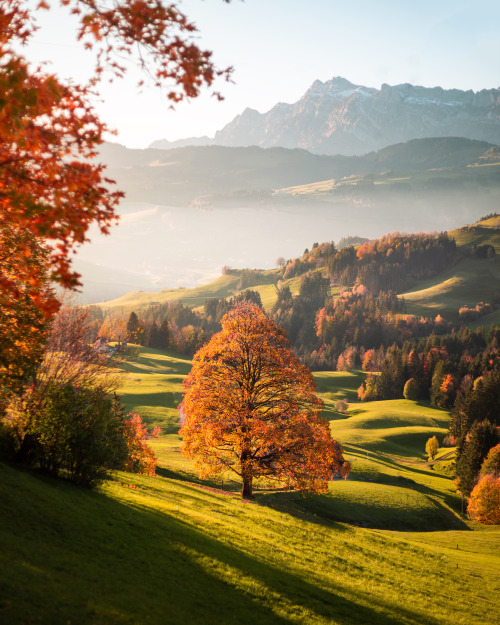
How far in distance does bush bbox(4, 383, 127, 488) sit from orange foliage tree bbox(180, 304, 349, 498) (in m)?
12.0

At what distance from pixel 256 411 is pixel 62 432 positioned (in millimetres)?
16763

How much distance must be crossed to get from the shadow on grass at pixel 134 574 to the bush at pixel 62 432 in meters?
1.22

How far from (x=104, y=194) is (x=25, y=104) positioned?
2.09m

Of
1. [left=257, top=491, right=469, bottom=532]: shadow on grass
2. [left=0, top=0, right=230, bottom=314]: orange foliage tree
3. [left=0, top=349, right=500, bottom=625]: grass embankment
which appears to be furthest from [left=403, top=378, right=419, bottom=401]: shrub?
[left=0, top=0, right=230, bottom=314]: orange foliage tree

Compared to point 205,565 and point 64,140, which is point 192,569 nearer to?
point 205,565

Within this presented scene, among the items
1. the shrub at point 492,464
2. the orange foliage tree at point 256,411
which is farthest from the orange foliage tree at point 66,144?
the shrub at point 492,464

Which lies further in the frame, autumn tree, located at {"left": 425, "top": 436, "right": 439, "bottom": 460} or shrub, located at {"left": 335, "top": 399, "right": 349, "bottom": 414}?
shrub, located at {"left": 335, "top": 399, "right": 349, "bottom": 414}

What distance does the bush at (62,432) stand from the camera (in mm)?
19156

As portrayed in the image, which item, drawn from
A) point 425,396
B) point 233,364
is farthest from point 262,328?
point 425,396

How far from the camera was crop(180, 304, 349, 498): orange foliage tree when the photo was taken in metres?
31.0

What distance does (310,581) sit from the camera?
1859 centimetres

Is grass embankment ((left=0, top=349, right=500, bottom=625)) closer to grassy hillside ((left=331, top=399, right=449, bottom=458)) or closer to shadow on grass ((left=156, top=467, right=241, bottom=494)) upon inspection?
shadow on grass ((left=156, top=467, right=241, bottom=494))

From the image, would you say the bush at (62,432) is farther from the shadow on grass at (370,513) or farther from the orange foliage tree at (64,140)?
the shadow on grass at (370,513)

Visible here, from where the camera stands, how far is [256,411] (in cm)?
3291
